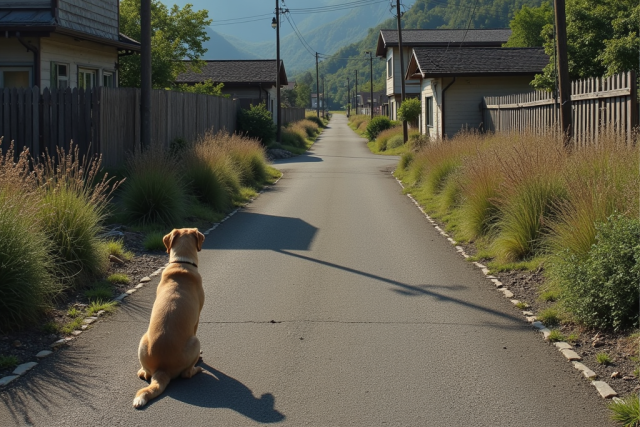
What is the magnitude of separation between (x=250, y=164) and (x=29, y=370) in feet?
52.0

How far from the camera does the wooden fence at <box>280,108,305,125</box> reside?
55.5 metres

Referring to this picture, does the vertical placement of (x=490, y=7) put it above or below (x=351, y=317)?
above

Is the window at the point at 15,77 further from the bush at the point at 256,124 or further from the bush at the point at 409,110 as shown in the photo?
the bush at the point at 409,110

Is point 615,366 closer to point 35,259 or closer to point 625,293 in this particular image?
point 625,293

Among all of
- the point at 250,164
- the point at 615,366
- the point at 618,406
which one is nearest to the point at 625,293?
the point at 615,366

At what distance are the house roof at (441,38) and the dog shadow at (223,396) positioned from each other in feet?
164

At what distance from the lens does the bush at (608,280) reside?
648cm

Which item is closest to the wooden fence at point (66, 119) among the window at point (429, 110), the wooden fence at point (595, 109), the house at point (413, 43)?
the wooden fence at point (595, 109)

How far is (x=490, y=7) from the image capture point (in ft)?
327

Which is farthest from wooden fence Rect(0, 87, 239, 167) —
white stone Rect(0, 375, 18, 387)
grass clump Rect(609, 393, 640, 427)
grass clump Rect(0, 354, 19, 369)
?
grass clump Rect(609, 393, 640, 427)

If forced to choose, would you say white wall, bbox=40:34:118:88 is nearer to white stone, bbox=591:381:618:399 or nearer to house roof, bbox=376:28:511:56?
white stone, bbox=591:381:618:399

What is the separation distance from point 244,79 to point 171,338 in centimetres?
4306

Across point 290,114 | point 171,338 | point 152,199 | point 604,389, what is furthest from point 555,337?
point 290,114

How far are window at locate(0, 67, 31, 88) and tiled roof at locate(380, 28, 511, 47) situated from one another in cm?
3822
